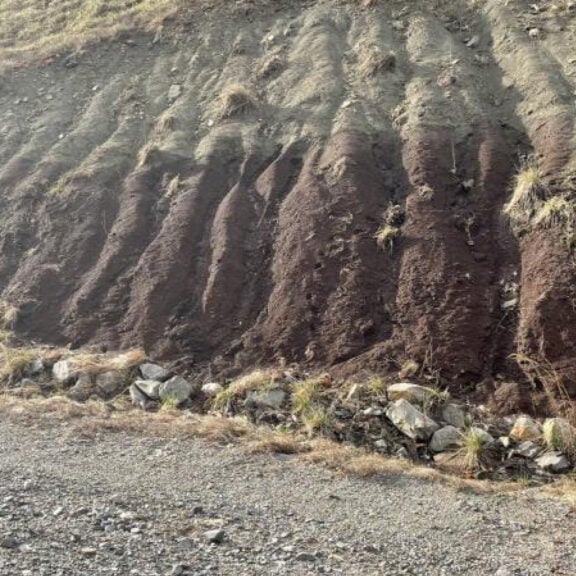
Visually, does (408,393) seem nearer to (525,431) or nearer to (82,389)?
(525,431)

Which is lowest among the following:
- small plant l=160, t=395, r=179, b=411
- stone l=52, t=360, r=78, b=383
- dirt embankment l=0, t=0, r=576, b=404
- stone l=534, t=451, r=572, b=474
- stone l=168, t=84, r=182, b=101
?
stone l=534, t=451, r=572, b=474

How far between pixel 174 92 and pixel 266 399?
11.6 m

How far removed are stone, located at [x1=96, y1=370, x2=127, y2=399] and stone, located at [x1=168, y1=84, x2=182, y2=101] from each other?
33.1ft

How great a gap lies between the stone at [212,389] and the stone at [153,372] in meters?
0.67

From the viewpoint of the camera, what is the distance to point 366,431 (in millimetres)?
8648

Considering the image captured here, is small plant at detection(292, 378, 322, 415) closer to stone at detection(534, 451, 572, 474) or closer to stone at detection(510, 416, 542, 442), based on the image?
→ stone at detection(510, 416, 542, 442)

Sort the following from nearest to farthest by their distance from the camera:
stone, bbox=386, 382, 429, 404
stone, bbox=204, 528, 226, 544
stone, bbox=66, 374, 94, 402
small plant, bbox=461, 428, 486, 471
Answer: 1. stone, bbox=204, 528, 226, 544
2. small plant, bbox=461, 428, 486, 471
3. stone, bbox=386, 382, 429, 404
4. stone, bbox=66, 374, 94, 402

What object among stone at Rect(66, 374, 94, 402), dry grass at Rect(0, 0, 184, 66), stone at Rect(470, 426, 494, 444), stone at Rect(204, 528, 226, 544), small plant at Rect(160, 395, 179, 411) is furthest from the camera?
dry grass at Rect(0, 0, 184, 66)

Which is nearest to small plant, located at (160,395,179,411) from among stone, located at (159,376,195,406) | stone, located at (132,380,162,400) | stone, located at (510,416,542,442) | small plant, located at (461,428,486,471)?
stone, located at (159,376,195,406)

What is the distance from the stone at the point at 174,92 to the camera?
18.5 m

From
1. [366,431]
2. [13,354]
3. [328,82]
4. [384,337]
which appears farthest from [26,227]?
[366,431]

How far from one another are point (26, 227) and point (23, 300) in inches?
105

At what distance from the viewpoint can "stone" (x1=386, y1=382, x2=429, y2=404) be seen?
29.4ft

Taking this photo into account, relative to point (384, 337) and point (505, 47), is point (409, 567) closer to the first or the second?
point (384, 337)
